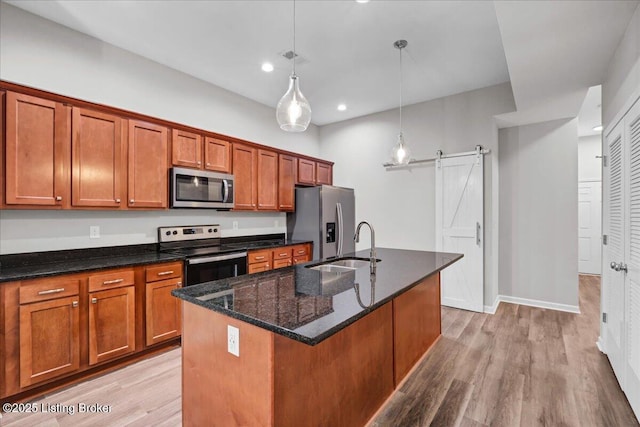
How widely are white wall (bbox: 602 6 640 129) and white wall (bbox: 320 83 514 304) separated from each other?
47.1 inches

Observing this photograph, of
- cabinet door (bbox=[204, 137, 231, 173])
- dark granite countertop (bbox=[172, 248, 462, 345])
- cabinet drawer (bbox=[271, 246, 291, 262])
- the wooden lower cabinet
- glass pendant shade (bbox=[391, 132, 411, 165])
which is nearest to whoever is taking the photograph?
dark granite countertop (bbox=[172, 248, 462, 345])

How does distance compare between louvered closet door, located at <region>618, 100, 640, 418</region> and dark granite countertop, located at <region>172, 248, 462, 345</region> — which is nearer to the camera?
dark granite countertop, located at <region>172, 248, 462, 345</region>

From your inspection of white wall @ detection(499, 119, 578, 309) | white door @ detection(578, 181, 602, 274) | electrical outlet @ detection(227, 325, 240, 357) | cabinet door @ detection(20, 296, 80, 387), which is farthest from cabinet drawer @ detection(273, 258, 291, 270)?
white door @ detection(578, 181, 602, 274)

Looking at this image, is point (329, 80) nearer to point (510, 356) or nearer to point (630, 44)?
point (630, 44)

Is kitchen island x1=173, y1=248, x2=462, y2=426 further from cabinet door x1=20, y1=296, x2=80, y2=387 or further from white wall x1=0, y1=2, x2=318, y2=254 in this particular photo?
white wall x1=0, y1=2, x2=318, y2=254

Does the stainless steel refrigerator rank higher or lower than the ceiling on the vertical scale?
→ lower

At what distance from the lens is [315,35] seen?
2891 millimetres

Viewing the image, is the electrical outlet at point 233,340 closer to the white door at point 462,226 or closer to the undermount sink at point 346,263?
the undermount sink at point 346,263

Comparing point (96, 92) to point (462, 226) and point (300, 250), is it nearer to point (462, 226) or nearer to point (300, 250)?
point (300, 250)

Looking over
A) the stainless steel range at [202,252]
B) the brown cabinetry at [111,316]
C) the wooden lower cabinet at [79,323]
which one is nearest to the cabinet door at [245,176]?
the stainless steel range at [202,252]

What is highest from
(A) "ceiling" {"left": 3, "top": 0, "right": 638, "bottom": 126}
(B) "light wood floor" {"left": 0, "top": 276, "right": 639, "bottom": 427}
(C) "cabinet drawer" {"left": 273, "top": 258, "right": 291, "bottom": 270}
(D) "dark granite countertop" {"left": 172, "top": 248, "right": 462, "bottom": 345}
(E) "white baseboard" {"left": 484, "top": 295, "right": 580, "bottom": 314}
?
(A) "ceiling" {"left": 3, "top": 0, "right": 638, "bottom": 126}

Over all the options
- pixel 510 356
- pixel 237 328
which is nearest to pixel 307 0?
pixel 237 328

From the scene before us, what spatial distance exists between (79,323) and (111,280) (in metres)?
0.36

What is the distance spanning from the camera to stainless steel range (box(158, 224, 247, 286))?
3.04m
